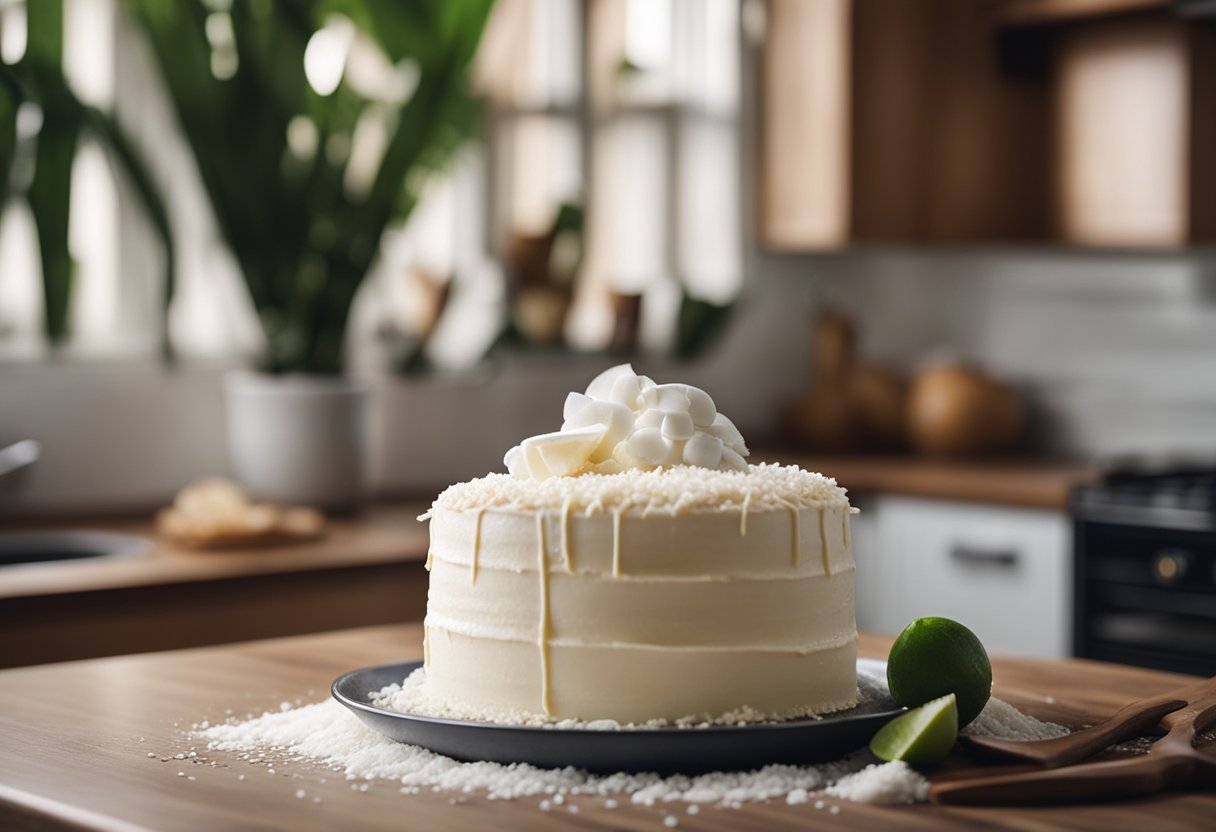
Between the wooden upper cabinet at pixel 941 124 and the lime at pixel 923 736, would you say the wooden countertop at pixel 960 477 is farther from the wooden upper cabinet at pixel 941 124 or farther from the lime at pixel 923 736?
the lime at pixel 923 736

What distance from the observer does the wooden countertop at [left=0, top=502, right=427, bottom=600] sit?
2.21m

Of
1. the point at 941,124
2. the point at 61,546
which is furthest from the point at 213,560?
the point at 941,124

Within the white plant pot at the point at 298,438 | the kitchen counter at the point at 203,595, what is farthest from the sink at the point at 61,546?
the white plant pot at the point at 298,438

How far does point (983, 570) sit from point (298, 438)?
1.39 metres

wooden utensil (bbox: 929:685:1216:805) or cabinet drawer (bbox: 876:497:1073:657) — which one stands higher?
wooden utensil (bbox: 929:685:1216:805)

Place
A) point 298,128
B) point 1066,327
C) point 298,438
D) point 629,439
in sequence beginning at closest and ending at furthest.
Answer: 1. point 629,439
2. point 298,438
3. point 298,128
4. point 1066,327

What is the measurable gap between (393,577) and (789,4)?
6.47ft

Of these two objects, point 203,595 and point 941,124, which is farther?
point 941,124

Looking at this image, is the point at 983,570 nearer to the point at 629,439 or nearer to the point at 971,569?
the point at 971,569

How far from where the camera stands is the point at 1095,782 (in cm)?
99

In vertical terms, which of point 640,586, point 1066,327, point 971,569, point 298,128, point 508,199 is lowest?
point 971,569

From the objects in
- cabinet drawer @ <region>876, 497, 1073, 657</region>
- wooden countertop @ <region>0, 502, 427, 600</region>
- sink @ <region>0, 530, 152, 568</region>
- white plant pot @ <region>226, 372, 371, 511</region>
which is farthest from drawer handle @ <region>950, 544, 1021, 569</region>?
sink @ <region>0, 530, 152, 568</region>

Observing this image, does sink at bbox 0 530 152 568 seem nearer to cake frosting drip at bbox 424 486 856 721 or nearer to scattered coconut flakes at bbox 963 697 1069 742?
cake frosting drip at bbox 424 486 856 721

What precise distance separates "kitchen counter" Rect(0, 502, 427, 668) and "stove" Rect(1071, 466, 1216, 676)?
1249mm
